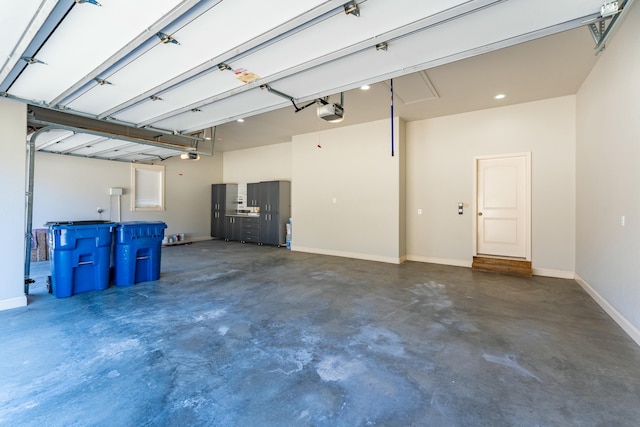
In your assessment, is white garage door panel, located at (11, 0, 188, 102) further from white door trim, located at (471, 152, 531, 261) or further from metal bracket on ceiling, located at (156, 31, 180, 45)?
white door trim, located at (471, 152, 531, 261)

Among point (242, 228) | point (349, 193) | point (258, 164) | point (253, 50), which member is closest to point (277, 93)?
point (253, 50)

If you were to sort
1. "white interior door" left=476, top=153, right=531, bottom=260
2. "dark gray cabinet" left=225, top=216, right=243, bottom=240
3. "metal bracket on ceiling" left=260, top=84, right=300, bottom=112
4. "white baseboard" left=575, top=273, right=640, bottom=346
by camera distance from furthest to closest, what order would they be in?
"dark gray cabinet" left=225, top=216, right=243, bottom=240
"white interior door" left=476, top=153, right=531, bottom=260
"metal bracket on ceiling" left=260, top=84, right=300, bottom=112
"white baseboard" left=575, top=273, right=640, bottom=346

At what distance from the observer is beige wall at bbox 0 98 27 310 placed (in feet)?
11.2

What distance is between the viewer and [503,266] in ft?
17.4

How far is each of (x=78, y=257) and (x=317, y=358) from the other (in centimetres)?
393

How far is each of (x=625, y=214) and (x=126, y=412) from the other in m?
4.74

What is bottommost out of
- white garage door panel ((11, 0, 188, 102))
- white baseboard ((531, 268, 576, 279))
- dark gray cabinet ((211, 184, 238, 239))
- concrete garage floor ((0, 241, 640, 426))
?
concrete garage floor ((0, 241, 640, 426))

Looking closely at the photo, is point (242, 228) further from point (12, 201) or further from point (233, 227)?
point (12, 201)

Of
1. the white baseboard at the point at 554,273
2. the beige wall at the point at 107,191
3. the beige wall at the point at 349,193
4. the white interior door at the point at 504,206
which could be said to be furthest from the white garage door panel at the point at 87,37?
the white baseboard at the point at 554,273

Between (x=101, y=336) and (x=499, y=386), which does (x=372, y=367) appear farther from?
(x=101, y=336)

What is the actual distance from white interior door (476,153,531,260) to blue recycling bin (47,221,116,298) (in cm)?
682

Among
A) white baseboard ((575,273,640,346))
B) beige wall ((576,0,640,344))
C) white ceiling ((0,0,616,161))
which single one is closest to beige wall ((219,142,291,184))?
white ceiling ((0,0,616,161))

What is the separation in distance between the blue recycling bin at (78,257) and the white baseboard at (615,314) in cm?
655

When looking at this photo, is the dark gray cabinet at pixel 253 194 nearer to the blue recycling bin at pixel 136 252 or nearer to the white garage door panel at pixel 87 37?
the blue recycling bin at pixel 136 252
